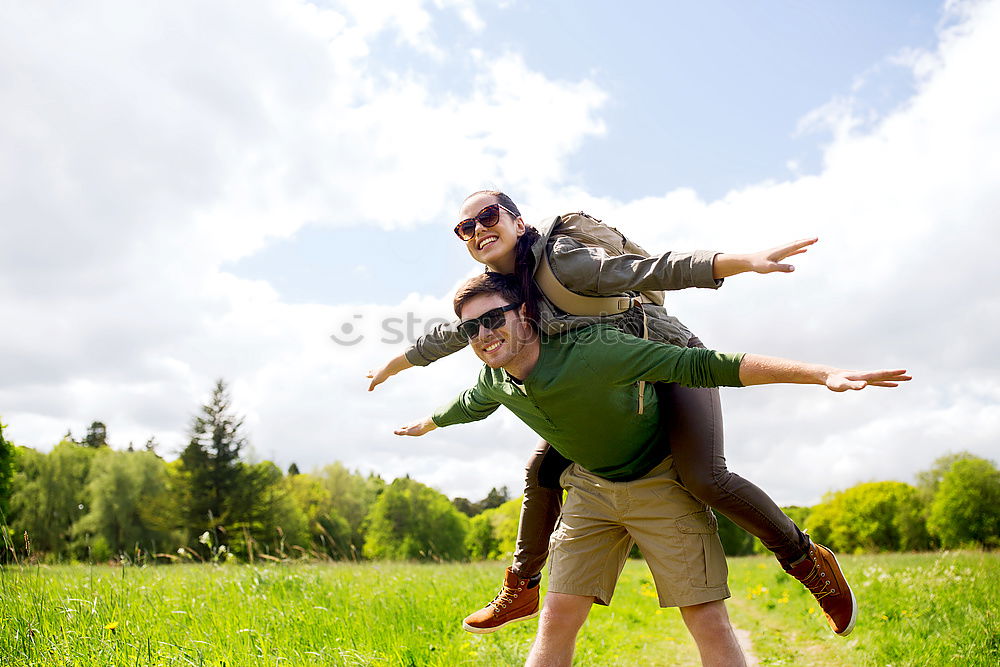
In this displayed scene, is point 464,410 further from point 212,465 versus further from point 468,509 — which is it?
point 468,509

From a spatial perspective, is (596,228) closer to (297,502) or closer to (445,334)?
(445,334)

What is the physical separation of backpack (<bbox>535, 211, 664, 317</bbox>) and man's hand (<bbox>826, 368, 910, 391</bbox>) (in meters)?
0.91

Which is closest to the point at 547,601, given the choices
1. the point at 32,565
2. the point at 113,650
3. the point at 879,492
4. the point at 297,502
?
the point at 113,650

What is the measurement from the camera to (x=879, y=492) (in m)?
55.8

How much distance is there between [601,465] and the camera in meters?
3.11

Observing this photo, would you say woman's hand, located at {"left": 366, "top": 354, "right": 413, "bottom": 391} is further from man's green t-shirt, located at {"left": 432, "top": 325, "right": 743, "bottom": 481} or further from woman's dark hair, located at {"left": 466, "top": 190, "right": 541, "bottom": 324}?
woman's dark hair, located at {"left": 466, "top": 190, "right": 541, "bottom": 324}

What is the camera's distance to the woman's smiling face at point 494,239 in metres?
3.18

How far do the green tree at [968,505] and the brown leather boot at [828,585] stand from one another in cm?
4534

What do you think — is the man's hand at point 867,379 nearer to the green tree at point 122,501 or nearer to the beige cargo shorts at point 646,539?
the beige cargo shorts at point 646,539

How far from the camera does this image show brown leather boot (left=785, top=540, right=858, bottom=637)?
3.24 m

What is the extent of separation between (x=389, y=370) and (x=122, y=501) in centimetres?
4223

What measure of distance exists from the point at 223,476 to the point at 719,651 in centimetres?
3891

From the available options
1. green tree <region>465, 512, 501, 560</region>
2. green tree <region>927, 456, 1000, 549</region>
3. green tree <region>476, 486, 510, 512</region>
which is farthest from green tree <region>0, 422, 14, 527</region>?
green tree <region>927, 456, 1000, 549</region>

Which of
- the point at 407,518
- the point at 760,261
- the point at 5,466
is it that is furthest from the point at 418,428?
the point at 407,518
